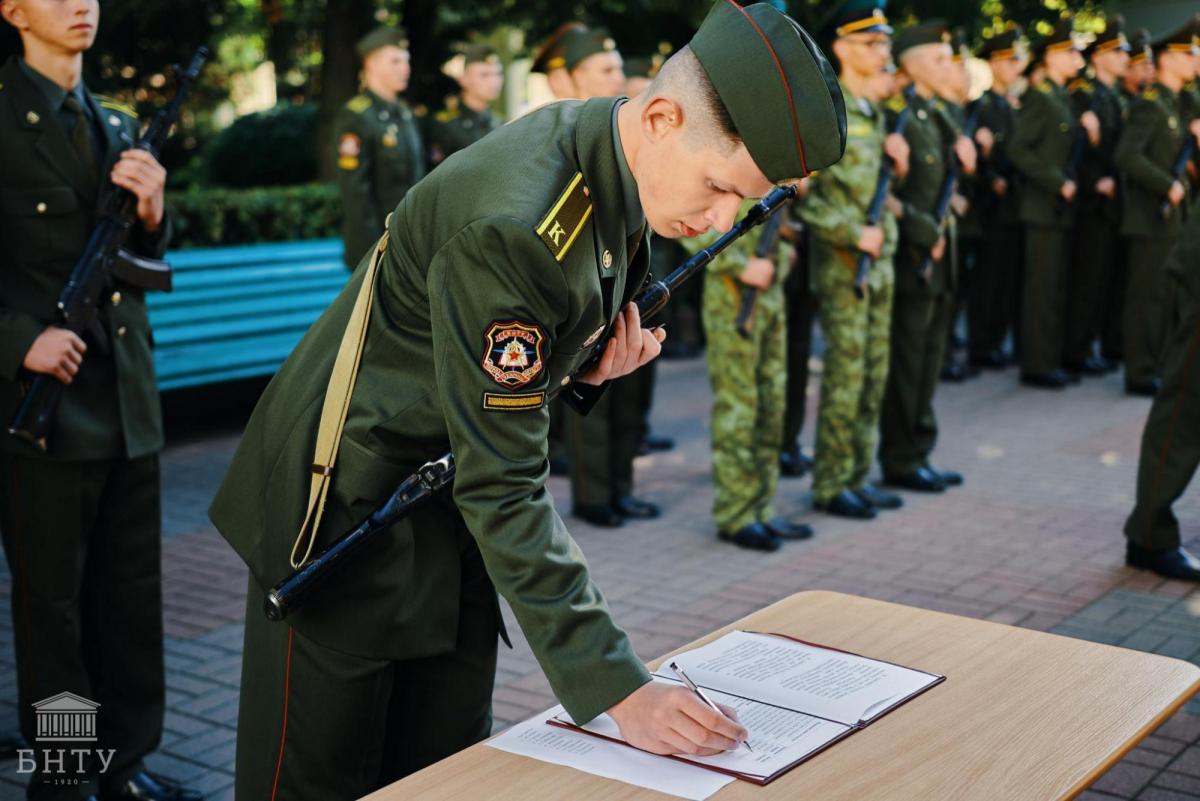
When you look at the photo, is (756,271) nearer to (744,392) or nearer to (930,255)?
(744,392)

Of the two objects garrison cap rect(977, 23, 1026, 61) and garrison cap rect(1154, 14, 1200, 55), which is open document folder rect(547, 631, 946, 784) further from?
garrison cap rect(977, 23, 1026, 61)

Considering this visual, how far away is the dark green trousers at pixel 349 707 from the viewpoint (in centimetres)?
218

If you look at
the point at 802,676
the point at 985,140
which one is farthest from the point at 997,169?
the point at 802,676

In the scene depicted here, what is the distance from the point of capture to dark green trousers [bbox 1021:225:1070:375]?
986 centimetres

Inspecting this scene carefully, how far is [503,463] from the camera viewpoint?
1851 millimetres

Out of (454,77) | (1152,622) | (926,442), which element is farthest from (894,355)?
(454,77)

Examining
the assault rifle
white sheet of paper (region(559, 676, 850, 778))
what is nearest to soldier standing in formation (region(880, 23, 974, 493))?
the assault rifle

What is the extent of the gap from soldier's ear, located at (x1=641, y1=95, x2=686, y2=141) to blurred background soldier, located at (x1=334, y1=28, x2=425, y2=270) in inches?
236

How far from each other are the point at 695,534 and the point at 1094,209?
18.7ft

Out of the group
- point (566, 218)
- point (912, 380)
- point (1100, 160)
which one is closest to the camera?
point (566, 218)

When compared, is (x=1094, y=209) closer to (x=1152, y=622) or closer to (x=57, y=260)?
(x=1152, y=622)

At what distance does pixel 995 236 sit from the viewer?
35.5ft

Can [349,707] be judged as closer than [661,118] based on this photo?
No

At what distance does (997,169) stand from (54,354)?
9.07 m
